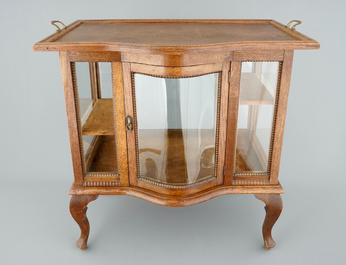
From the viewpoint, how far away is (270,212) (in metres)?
1.93

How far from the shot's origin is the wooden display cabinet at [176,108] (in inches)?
61.5

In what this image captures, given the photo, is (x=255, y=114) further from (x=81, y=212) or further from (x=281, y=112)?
(x=81, y=212)

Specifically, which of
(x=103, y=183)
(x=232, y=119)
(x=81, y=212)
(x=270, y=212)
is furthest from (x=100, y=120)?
(x=270, y=212)

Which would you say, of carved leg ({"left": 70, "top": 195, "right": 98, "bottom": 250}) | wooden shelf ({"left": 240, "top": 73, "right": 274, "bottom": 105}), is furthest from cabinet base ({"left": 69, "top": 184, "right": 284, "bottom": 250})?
wooden shelf ({"left": 240, "top": 73, "right": 274, "bottom": 105})

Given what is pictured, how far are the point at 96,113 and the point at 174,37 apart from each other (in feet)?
1.56

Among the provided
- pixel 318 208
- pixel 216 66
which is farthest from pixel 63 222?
pixel 318 208

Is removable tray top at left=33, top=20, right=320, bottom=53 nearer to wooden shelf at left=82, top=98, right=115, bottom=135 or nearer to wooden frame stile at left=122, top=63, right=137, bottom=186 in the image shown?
wooden frame stile at left=122, top=63, right=137, bottom=186

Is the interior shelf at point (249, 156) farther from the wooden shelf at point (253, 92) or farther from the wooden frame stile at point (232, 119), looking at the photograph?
the wooden shelf at point (253, 92)

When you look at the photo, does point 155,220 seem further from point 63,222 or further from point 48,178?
point 48,178

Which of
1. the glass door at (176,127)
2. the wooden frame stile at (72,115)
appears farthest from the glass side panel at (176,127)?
the wooden frame stile at (72,115)

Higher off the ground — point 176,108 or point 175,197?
point 176,108

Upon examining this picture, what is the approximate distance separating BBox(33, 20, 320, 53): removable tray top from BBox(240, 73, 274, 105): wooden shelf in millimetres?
132

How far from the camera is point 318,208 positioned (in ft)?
7.54

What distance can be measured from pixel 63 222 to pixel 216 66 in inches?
48.9
